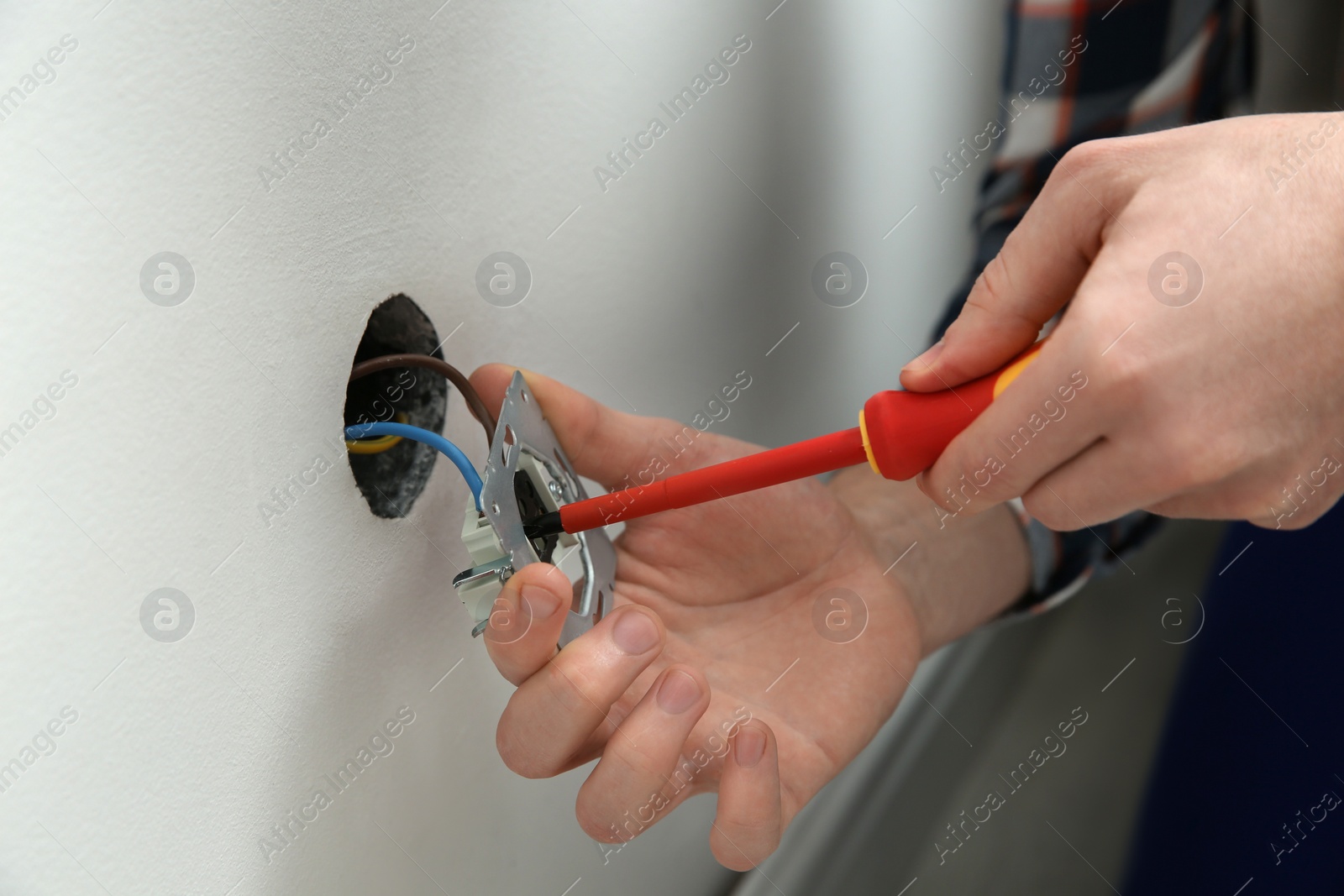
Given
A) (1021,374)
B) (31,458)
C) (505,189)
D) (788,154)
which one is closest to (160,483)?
(31,458)

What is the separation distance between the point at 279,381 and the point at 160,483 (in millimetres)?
77

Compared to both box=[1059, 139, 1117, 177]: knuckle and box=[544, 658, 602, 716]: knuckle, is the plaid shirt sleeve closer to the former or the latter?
box=[1059, 139, 1117, 177]: knuckle

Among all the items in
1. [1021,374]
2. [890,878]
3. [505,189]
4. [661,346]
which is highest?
[505,189]

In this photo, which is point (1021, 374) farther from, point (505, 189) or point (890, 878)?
point (890, 878)

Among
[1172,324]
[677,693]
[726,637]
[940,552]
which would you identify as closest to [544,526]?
[677,693]

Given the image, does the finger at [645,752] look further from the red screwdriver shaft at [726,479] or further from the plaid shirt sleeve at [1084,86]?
the plaid shirt sleeve at [1084,86]

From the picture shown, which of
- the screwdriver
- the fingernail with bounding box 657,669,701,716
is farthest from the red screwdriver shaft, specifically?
the fingernail with bounding box 657,669,701,716

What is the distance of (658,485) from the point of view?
1.62 ft

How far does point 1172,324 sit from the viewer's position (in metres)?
0.40

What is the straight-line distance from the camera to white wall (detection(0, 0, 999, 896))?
322 millimetres

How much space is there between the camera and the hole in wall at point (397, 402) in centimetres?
51

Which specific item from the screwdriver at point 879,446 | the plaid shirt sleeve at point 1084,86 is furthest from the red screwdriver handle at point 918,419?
the plaid shirt sleeve at point 1084,86

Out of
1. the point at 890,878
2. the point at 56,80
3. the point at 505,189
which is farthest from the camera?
the point at 890,878

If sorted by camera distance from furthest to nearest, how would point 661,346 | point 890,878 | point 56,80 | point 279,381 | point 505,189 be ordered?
1. point 890,878
2. point 661,346
3. point 505,189
4. point 279,381
5. point 56,80
